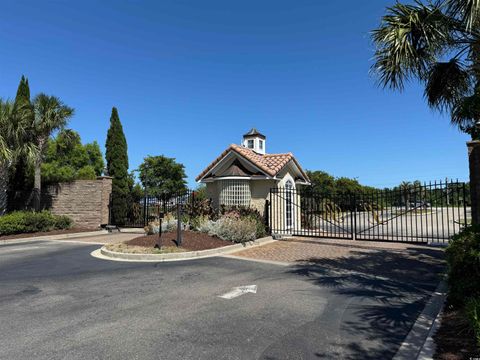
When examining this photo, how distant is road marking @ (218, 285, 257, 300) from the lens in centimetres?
600

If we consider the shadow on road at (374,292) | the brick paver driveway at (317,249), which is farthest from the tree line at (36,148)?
the shadow on road at (374,292)

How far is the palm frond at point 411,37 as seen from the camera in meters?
7.07

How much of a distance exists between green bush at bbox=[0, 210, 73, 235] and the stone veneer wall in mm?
1015

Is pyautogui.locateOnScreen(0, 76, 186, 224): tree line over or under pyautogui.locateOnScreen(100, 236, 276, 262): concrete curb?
over

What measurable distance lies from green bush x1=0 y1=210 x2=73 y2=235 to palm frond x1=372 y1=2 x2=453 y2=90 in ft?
57.1

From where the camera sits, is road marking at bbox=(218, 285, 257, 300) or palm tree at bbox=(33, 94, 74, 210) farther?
Result: palm tree at bbox=(33, 94, 74, 210)

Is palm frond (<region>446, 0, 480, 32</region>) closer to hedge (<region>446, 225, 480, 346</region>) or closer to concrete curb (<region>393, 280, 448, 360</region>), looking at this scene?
hedge (<region>446, 225, 480, 346</region>)

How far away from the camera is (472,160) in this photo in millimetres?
9117

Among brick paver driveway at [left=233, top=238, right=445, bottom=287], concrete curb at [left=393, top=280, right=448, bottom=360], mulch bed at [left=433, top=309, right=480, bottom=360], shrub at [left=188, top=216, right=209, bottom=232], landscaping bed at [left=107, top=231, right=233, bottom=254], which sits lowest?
brick paver driveway at [left=233, top=238, right=445, bottom=287]

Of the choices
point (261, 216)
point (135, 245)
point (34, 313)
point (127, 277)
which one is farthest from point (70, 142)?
point (34, 313)

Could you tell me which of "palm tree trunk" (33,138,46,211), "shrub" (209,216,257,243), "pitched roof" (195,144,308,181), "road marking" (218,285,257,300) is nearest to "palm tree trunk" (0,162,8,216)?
"palm tree trunk" (33,138,46,211)

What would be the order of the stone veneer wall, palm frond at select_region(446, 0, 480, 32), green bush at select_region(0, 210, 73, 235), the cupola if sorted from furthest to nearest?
the stone veneer wall → the cupola → green bush at select_region(0, 210, 73, 235) → palm frond at select_region(446, 0, 480, 32)

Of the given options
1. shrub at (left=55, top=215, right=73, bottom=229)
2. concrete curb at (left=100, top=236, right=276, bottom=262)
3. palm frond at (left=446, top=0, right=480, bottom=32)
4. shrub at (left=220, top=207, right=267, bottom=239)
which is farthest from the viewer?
shrub at (left=55, top=215, right=73, bottom=229)

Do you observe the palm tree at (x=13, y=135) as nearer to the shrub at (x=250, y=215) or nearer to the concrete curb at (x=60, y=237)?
the concrete curb at (x=60, y=237)
